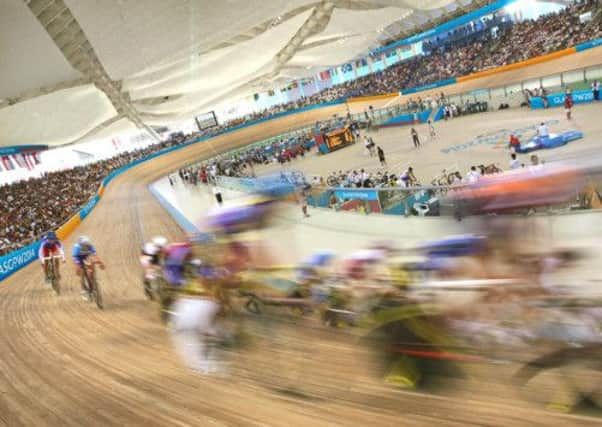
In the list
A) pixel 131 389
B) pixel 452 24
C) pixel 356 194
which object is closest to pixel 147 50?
pixel 356 194

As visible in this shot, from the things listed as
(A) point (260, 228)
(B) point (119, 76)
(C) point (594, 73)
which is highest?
(B) point (119, 76)

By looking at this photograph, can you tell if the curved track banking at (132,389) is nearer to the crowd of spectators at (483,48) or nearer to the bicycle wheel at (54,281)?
the bicycle wheel at (54,281)

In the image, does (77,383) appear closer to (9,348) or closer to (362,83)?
(9,348)

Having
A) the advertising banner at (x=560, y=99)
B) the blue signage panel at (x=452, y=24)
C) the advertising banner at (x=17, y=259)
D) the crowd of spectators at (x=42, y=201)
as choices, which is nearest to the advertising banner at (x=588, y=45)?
the advertising banner at (x=560, y=99)

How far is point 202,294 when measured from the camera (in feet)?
12.3

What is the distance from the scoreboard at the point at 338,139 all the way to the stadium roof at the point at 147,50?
7209mm

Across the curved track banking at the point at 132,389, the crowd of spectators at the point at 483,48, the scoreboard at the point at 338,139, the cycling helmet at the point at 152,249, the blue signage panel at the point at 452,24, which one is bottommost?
the scoreboard at the point at 338,139

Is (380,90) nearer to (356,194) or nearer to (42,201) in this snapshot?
(42,201)

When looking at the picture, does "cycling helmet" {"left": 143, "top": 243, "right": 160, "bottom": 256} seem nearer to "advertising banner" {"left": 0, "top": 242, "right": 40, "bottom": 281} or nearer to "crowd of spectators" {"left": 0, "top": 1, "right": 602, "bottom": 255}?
"advertising banner" {"left": 0, "top": 242, "right": 40, "bottom": 281}

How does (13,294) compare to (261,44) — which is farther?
(261,44)

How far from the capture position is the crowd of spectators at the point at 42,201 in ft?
54.7

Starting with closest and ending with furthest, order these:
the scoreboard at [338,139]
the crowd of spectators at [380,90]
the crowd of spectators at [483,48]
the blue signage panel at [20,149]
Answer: the crowd of spectators at [380,90]
the scoreboard at [338,139]
the crowd of spectators at [483,48]
the blue signage panel at [20,149]

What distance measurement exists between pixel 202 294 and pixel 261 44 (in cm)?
2787

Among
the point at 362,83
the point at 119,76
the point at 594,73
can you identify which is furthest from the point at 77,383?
the point at 362,83
